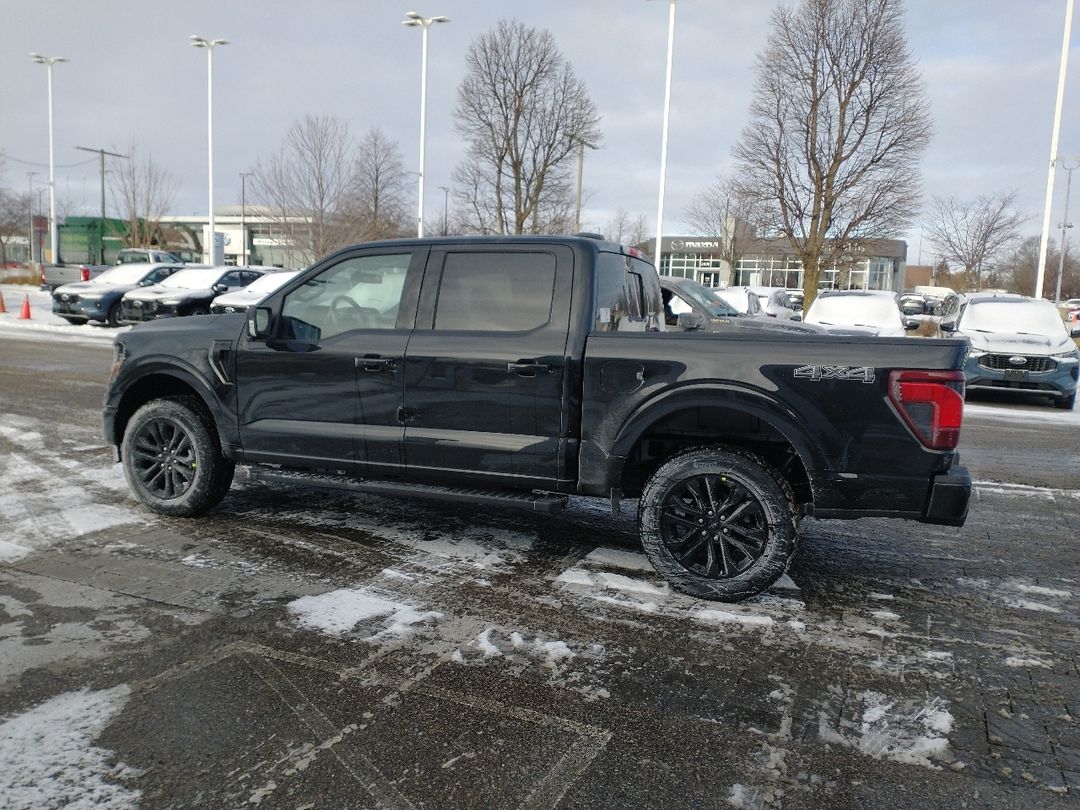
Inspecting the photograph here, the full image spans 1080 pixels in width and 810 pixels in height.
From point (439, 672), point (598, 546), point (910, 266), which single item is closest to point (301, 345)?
point (598, 546)

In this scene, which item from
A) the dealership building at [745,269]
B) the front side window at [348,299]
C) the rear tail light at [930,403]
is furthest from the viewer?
the dealership building at [745,269]

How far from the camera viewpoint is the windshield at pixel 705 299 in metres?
13.1

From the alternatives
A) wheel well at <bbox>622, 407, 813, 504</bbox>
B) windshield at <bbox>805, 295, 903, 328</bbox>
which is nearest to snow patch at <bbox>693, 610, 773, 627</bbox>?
wheel well at <bbox>622, 407, 813, 504</bbox>

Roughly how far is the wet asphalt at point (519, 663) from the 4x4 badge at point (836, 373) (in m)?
1.19

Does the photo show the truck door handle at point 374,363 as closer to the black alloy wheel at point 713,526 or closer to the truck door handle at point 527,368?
the truck door handle at point 527,368

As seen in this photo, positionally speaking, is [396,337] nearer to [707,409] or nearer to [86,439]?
[707,409]

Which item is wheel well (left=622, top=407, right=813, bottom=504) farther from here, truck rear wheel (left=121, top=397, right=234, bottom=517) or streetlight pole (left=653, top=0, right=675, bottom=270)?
streetlight pole (left=653, top=0, right=675, bottom=270)

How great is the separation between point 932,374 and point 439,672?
264 centimetres

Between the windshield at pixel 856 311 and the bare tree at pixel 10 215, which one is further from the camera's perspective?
the bare tree at pixel 10 215

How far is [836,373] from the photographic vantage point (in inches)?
166

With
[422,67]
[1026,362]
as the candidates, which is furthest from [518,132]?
[1026,362]

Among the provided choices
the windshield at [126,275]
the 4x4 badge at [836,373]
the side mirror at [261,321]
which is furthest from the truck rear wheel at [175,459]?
the windshield at [126,275]

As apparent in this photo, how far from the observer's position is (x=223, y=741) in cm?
298

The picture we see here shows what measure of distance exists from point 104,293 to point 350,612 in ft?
64.2
